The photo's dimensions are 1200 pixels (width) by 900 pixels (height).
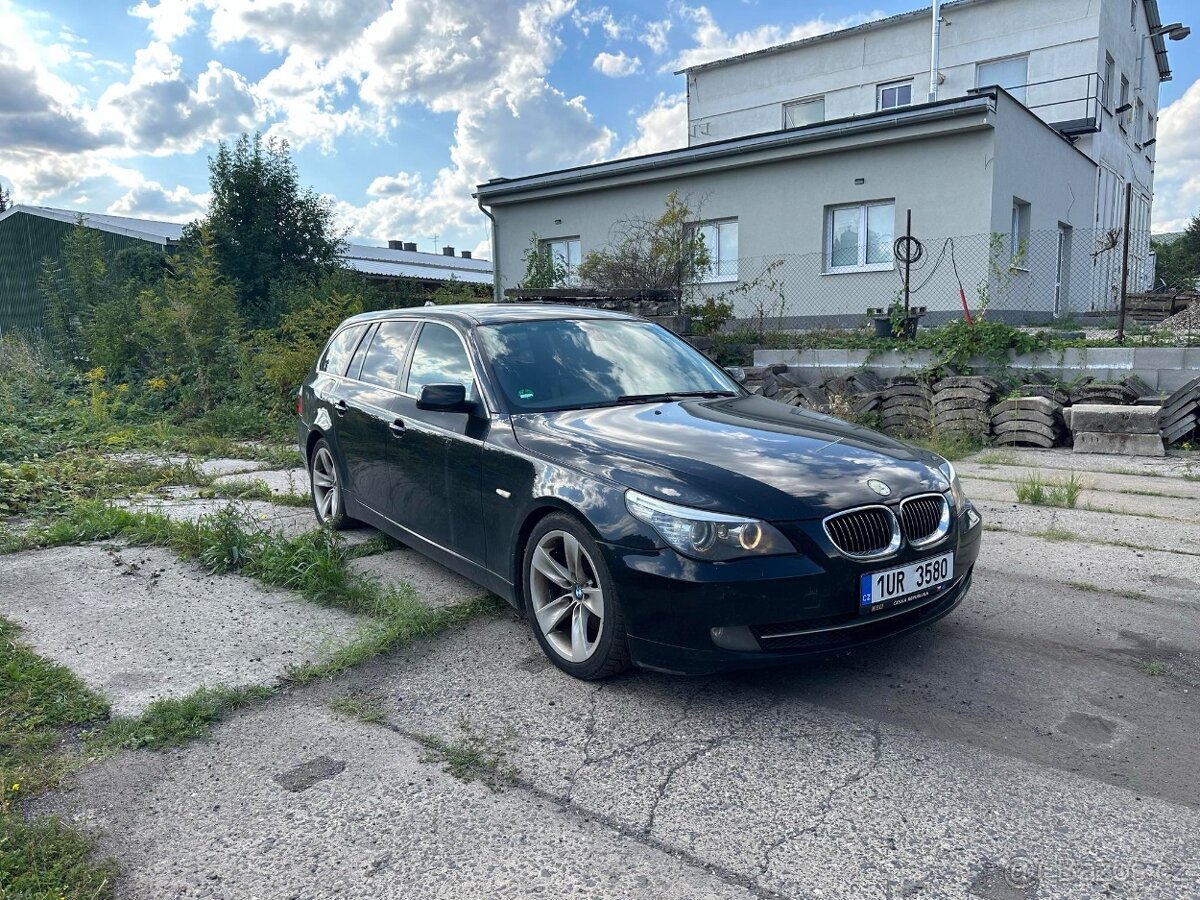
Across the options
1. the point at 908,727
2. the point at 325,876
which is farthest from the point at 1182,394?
the point at 325,876

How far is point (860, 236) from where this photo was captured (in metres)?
16.8

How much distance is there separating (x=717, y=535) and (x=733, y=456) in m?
0.49

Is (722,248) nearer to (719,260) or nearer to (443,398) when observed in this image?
(719,260)

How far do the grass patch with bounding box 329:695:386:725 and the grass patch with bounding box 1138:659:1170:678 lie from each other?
317 centimetres

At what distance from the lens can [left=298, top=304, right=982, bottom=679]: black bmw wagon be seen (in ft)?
10.2

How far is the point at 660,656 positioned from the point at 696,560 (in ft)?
1.36

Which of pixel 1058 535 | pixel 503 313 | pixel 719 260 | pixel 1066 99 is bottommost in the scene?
pixel 1058 535

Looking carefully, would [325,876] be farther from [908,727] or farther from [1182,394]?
[1182,394]

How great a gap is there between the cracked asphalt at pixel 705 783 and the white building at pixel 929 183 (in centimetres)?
1008

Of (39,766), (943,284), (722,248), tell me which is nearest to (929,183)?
(943,284)

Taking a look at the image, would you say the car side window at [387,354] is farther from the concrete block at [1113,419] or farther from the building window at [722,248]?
the building window at [722,248]

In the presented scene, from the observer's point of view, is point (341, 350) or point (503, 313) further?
point (341, 350)

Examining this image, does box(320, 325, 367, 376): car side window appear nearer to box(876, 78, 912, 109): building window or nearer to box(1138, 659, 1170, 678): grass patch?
box(1138, 659, 1170, 678): grass patch

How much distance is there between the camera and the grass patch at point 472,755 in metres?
2.87
